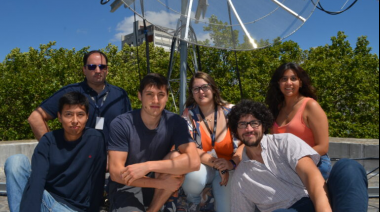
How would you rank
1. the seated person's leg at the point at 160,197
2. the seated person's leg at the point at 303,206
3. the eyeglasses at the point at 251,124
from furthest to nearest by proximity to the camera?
the seated person's leg at the point at 160,197 < the eyeglasses at the point at 251,124 < the seated person's leg at the point at 303,206

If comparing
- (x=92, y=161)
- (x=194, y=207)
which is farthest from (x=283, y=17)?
(x=92, y=161)

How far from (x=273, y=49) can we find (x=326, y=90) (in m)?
2.92

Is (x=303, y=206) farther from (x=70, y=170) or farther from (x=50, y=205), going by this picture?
(x=50, y=205)

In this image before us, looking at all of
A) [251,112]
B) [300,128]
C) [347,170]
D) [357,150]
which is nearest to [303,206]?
[347,170]

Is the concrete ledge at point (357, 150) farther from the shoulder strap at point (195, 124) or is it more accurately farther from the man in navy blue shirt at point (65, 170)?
the man in navy blue shirt at point (65, 170)

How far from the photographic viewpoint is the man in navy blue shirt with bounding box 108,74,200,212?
2.60m

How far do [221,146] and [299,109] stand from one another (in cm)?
79

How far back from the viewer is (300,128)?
3000mm

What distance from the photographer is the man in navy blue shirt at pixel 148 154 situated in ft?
8.53

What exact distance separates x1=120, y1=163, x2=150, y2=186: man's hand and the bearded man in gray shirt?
2.28 ft

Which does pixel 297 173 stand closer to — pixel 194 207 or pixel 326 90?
pixel 194 207

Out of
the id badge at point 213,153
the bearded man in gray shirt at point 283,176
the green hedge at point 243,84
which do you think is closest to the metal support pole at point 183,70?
the id badge at point 213,153

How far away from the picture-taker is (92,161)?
274cm

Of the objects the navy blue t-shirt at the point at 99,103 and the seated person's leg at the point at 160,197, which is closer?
the seated person's leg at the point at 160,197
